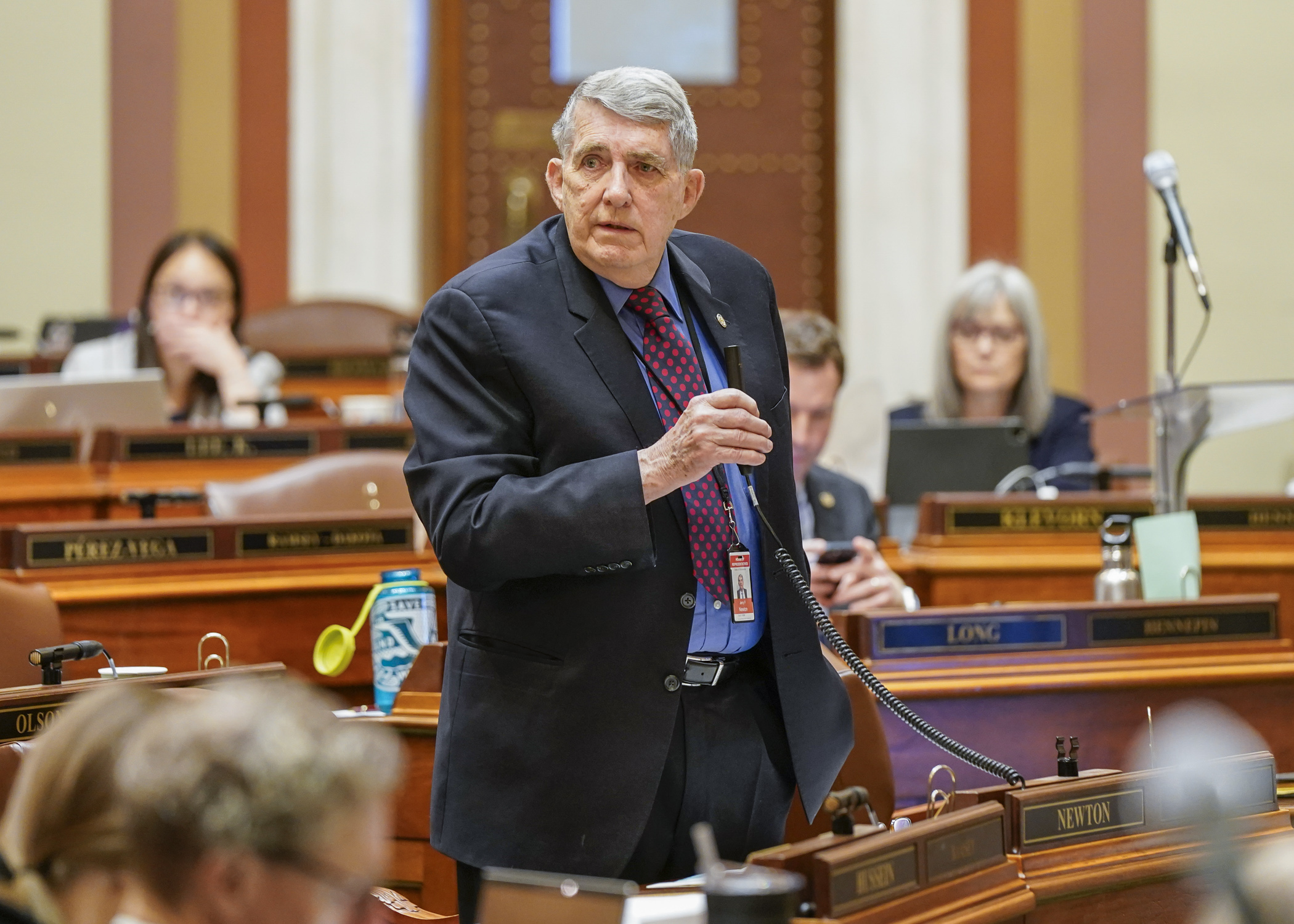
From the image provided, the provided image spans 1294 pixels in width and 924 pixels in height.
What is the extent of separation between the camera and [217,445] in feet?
12.9

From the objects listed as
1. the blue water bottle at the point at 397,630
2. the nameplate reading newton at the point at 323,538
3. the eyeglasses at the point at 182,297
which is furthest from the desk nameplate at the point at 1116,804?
the eyeglasses at the point at 182,297

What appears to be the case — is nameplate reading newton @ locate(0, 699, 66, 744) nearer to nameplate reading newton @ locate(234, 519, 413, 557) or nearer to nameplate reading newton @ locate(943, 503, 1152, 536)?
nameplate reading newton @ locate(234, 519, 413, 557)

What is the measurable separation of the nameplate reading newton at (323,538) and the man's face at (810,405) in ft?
2.66

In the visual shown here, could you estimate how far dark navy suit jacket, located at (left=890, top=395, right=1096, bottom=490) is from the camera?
4.22 m

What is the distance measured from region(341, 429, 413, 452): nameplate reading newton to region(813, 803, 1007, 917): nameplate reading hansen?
2.71 m

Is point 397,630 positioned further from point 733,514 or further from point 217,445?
point 217,445

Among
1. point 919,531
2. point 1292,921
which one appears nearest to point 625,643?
point 1292,921

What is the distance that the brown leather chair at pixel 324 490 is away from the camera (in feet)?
11.0

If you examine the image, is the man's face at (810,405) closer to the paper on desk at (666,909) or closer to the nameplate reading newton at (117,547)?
the nameplate reading newton at (117,547)

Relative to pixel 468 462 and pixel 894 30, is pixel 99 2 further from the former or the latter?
pixel 468 462

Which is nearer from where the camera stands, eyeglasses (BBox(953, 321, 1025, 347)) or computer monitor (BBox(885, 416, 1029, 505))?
computer monitor (BBox(885, 416, 1029, 505))

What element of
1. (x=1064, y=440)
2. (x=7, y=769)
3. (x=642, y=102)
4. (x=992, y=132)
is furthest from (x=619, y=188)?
(x=992, y=132)

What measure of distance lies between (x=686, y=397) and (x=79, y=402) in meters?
2.61

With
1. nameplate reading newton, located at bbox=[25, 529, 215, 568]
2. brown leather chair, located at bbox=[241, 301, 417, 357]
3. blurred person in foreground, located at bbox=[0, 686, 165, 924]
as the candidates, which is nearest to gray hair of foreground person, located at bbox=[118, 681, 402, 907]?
blurred person in foreground, located at bbox=[0, 686, 165, 924]
